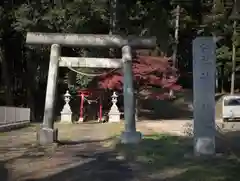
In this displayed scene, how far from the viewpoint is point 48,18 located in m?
28.0

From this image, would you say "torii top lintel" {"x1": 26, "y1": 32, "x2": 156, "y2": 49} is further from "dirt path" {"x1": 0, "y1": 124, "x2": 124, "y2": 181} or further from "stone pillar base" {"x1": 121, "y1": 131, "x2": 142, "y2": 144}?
"dirt path" {"x1": 0, "y1": 124, "x2": 124, "y2": 181}

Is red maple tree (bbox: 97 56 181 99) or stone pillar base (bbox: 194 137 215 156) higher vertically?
red maple tree (bbox: 97 56 181 99)

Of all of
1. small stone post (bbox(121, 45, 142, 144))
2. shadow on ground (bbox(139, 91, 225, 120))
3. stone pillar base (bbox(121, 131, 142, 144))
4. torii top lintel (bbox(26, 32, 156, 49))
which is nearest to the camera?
stone pillar base (bbox(121, 131, 142, 144))

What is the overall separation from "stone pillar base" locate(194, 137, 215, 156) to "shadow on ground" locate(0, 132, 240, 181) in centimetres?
34

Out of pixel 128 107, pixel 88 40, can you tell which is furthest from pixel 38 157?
pixel 88 40

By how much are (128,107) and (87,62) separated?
2.12 meters

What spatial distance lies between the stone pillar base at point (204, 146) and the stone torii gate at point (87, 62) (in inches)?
141

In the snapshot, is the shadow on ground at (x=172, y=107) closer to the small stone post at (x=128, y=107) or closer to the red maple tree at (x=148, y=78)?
the red maple tree at (x=148, y=78)

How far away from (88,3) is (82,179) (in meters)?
20.3

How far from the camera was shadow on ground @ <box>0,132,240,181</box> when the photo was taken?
9.08 meters

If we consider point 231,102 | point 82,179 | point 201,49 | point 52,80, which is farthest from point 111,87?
point 82,179

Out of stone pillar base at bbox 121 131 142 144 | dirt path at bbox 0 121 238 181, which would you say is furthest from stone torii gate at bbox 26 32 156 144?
dirt path at bbox 0 121 238 181

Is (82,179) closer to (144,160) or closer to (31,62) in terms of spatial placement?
(144,160)

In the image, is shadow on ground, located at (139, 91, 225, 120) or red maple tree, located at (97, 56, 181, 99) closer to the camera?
red maple tree, located at (97, 56, 181, 99)
